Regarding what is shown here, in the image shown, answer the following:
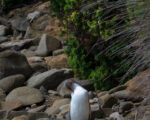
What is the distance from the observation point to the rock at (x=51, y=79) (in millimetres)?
6794

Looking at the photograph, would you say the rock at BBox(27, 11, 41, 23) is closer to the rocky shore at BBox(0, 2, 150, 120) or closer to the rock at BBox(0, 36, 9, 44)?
the rocky shore at BBox(0, 2, 150, 120)

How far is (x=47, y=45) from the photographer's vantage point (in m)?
9.18

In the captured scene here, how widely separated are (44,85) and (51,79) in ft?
0.61

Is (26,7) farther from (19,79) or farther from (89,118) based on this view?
(89,118)

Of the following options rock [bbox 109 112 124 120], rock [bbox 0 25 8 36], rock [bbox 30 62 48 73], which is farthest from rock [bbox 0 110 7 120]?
rock [bbox 0 25 8 36]

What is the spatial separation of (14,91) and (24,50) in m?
4.00

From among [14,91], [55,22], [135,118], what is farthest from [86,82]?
[55,22]

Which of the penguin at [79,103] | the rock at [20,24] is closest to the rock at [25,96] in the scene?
the penguin at [79,103]

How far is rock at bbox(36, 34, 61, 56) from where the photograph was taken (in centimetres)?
918

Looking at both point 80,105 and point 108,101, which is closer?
point 80,105

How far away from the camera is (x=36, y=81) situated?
687 cm

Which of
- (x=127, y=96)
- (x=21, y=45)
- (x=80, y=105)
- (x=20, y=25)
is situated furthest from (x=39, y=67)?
(x=20, y=25)

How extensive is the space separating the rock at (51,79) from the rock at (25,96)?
37 centimetres

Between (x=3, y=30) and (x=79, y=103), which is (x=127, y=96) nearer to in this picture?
(x=79, y=103)
